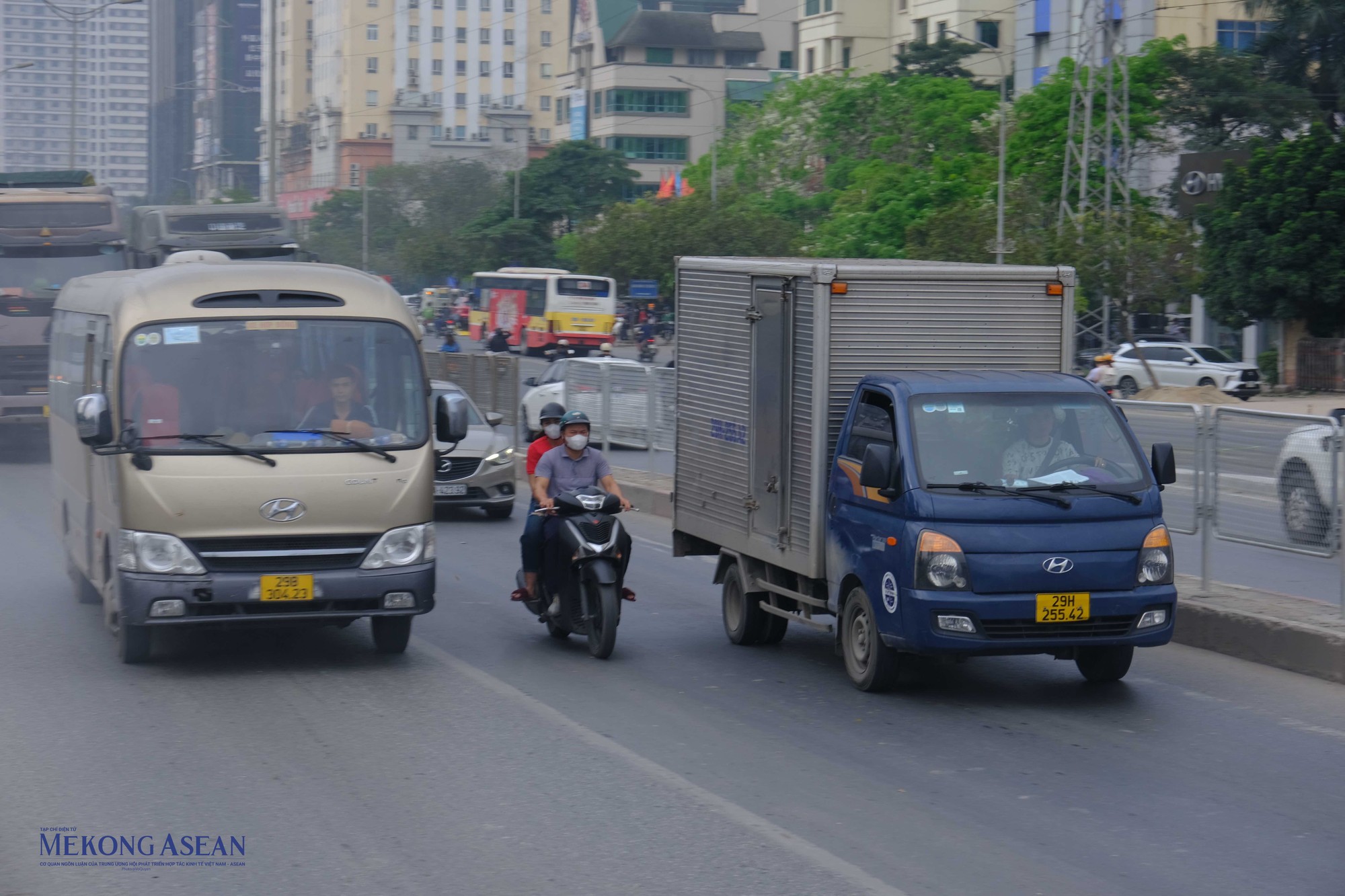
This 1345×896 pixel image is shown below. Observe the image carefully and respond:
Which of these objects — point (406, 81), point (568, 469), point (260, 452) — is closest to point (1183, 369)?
point (568, 469)

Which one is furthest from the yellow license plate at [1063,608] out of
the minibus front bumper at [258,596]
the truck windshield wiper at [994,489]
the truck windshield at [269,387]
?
the truck windshield at [269,387]

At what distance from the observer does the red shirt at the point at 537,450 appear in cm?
1052

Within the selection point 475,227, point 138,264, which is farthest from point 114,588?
point 475,227

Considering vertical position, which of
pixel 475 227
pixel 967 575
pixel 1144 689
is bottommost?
pixel 1144 689

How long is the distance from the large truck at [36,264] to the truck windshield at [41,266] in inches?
0.4

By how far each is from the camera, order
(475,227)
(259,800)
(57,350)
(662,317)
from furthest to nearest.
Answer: (475,227) < (662,317) < (57,350) < (259,800)

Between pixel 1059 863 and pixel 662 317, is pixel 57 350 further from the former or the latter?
pixel 662 317

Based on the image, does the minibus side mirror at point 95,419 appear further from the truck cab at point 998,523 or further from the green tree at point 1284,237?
the green tree at point 1284,237

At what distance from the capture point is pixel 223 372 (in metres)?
9.52

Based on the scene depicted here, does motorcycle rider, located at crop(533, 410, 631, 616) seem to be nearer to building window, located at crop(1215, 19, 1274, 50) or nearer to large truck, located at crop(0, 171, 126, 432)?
large truck, located at crop(0, 171, 126, 432)

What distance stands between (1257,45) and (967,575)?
177ft

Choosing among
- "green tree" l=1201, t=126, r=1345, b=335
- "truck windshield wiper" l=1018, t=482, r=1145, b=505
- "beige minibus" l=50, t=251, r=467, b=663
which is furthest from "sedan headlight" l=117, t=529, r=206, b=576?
"green tree" l=1201, t=126, r=1345, b=335

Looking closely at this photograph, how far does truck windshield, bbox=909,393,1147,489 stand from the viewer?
879 cm

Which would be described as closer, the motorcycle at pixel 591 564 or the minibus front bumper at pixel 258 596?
the minibus front bumper at pixel 258 596
